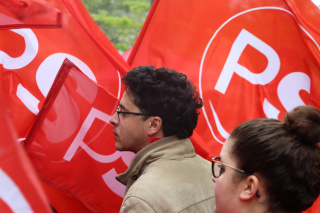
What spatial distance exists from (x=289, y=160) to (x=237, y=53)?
207 centimetres

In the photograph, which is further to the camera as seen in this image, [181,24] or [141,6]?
[141,6]

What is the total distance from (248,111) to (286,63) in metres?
0.47

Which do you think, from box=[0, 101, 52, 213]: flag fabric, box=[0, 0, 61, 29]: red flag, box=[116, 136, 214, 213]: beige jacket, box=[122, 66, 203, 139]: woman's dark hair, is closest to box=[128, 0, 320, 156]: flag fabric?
box=[122, 66, 203, 139]: woman's dark hair

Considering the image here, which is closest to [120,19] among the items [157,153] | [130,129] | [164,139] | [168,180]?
[130,129]

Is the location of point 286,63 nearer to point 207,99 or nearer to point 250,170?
point 207,99

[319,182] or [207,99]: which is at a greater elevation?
[319,182]

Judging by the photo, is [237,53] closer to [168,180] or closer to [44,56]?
[44,56]

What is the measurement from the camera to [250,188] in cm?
165

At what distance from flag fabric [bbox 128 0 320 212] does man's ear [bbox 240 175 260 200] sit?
1.76 metres

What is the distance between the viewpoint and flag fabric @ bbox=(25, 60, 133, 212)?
112 inches

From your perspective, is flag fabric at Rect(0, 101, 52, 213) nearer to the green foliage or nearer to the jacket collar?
the jacket collar

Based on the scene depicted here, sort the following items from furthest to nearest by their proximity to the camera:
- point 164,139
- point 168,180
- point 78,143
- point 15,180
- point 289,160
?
point 78,143, point 164,139, point 168,180, point 289,160, point 15,180

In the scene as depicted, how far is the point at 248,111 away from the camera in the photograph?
357cm

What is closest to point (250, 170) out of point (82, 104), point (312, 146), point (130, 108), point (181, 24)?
point (312, 146)
